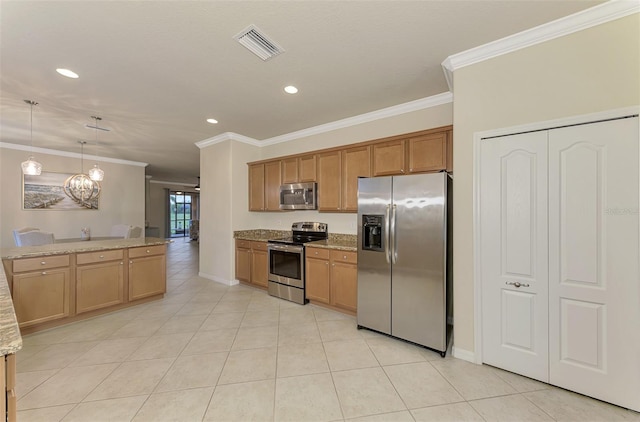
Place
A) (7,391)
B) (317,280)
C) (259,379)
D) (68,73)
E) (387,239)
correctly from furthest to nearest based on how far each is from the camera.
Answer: (317,280) → (387,239) → (68,73) → (259,379) → (7,391)

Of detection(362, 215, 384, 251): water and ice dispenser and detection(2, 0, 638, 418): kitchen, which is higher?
detection(2, 0, 638, 418): kitchen

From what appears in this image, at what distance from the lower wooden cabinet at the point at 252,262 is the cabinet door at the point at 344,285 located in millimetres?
1393

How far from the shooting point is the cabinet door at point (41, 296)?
270 centimetres

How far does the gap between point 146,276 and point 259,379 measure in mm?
2712

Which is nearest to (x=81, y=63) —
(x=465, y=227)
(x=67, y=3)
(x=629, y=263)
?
(x=67, y=3)

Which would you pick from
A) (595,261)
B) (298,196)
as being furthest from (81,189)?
(595,261)

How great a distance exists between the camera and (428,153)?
3043mm

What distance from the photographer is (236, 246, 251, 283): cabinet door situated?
15.1 feet

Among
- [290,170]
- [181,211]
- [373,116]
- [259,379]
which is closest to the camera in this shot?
[259,379]

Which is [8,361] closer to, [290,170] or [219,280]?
[290,170]

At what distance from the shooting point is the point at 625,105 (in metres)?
1.78

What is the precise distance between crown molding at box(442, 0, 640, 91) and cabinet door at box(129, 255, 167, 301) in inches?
182

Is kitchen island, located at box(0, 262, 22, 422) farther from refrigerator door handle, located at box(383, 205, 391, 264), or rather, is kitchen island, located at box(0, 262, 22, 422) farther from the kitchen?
the kitchen

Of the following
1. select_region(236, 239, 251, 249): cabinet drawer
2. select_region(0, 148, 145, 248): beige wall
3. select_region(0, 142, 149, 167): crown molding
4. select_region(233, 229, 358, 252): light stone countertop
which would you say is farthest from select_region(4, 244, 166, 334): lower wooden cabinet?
select_region(0, 142, 149, 167): crown molding
